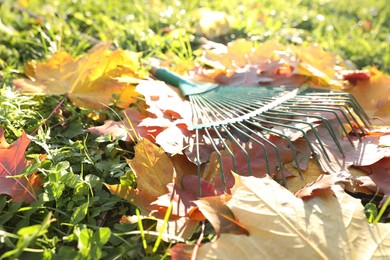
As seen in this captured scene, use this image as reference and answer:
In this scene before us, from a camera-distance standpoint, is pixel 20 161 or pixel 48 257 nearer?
pixel 48 257

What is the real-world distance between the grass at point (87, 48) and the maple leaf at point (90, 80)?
0.04m

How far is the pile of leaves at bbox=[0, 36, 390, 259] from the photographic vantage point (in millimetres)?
946

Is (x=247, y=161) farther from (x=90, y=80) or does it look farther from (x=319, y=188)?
(x=90, y=80)

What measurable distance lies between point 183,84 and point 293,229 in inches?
33.6

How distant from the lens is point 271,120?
1.46 metres

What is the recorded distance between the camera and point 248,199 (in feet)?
3.22

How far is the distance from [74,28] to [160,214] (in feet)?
4.76

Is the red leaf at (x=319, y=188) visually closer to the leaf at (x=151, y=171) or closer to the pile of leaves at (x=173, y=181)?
the pile of leaves at (x=173, y=181)

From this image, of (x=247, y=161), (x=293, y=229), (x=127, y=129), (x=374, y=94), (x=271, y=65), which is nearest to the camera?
(x=293, y=229)

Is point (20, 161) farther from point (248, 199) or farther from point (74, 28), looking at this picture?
point (74, 28)

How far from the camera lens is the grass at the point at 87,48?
1024mm

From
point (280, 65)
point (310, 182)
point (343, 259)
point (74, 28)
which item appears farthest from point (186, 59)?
point (343, 259)

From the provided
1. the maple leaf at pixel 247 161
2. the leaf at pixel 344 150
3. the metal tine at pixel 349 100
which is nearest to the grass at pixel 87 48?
the maple leaf at pixel 247 161

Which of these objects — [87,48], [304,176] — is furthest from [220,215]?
[87,48]
